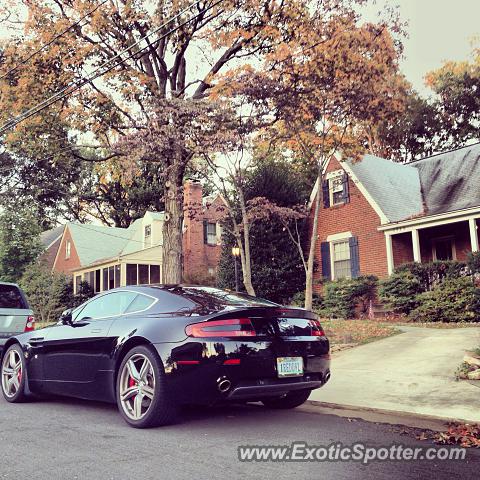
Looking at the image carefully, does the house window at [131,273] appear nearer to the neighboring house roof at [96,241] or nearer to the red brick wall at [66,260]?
the neighboring house roof at [96,241]

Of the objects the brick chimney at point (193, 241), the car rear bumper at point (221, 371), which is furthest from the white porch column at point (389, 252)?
the car rear bumper at point (221, 371)

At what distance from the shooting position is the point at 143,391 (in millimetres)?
4816

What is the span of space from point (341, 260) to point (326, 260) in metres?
0.60

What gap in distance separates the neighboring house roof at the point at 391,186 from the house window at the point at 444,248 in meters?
1.35

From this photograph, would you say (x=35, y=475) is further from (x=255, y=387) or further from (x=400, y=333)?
(x=400, y=333)

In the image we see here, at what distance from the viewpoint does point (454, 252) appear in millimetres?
18562

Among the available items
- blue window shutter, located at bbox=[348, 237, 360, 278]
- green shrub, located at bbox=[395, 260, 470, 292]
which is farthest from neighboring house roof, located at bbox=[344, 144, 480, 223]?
green shrub, located at bbox=[395, 260, 470, 292]

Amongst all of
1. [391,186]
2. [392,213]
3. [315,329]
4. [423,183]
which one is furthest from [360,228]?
[315,329]

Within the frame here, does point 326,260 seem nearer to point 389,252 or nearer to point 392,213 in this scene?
point 389,252

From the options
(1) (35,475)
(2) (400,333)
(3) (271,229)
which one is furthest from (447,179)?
(1) (35,475)

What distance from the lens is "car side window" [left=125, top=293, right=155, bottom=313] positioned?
5.35 metres

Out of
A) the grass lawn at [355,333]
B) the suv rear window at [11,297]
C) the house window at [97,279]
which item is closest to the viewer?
the suv rear window at [11,297]

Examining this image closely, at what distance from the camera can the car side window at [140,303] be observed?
5.35 m

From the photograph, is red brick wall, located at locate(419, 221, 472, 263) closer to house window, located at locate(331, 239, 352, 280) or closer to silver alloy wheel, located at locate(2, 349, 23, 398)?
house window, located at locate(331, 239, 352, 280)
